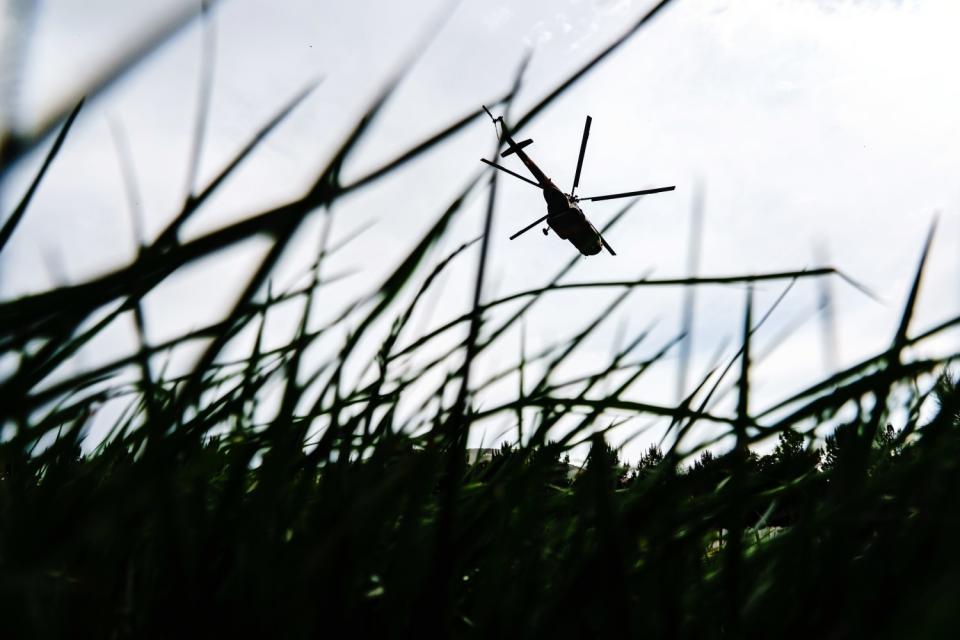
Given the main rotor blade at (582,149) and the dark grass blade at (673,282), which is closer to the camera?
the dark grass blade at (673,282)

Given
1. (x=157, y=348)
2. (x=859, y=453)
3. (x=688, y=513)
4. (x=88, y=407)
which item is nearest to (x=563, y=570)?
(x=688, y=513)

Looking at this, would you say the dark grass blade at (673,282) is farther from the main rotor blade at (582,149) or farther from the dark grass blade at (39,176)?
the main rotor blade at (582,149)

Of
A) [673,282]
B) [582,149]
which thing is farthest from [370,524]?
[582,149]

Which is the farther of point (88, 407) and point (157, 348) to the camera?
point (88, 407)

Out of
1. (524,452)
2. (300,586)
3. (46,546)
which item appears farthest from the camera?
(524,452)

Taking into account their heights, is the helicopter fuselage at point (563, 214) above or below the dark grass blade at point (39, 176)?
above

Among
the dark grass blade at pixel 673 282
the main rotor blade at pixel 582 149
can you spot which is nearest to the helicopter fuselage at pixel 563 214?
the main rotor blade at pixel 582 149

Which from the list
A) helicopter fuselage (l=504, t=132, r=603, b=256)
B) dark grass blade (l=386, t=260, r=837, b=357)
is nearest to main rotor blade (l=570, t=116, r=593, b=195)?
helicopter fuselage (l=504, t=132, r=603, b=256)

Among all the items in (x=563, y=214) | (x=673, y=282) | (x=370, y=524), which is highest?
(x=563, y=214)

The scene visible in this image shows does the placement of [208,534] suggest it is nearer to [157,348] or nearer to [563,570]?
[157,348]

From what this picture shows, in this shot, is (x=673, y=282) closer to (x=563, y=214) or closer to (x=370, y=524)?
(x=370, y=524)

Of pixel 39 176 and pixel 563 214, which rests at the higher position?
pixel 563 214
